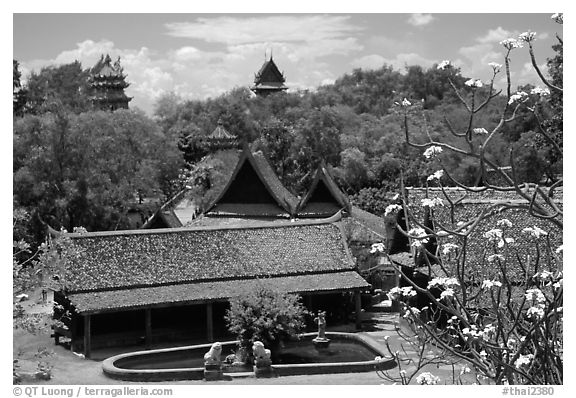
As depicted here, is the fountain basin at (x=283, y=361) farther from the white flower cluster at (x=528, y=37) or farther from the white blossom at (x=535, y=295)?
the white flower cluster at (x=528, y=37)

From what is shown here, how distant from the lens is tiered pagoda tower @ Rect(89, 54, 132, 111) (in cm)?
5916

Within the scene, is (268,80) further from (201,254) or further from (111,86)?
(201,254)

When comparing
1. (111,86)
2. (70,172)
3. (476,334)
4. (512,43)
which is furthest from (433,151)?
(111,86)

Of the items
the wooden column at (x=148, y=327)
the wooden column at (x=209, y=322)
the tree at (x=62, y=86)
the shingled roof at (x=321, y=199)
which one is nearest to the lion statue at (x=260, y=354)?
the wooden column at (x=209, y=322)

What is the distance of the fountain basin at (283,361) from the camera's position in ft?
66.3

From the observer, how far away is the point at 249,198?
33188mm

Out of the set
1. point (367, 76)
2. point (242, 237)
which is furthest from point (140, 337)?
point (367, 76)

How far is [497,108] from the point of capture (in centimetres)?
5472

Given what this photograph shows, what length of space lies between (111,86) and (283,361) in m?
40.9

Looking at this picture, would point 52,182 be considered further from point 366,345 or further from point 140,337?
point 366,345

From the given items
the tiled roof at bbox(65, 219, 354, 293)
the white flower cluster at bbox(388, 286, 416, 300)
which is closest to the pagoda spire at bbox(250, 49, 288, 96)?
the tiled roof at bbox(65, 219, 354, 293)

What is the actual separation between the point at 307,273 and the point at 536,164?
17717 millimetres

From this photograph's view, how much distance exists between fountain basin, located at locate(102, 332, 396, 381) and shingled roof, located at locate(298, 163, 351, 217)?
946 centimetres
